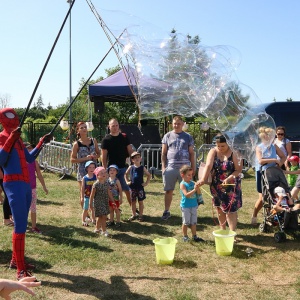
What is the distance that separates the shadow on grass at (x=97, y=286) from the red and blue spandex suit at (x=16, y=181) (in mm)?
480

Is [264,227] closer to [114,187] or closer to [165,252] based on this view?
[165,252]

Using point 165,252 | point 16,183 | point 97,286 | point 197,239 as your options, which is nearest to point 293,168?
point 197,239

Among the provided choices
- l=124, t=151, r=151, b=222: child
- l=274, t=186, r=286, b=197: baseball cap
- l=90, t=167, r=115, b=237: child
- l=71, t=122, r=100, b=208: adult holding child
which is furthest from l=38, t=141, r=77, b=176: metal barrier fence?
l=274, t=186, r=286, b=197: baseball cap

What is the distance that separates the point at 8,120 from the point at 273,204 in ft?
13.2

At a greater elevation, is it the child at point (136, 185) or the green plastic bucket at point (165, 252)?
the child at point (136, 185)

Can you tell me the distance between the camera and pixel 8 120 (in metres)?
4.55

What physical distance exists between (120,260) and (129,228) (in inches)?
67.1

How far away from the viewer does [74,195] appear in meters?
10.0

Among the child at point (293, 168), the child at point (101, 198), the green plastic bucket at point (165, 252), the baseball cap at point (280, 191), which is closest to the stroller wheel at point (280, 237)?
the baseball cap at point (280, 191)

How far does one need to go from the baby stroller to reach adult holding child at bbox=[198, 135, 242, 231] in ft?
1.97

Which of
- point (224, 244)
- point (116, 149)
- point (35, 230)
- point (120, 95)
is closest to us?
point (224, 244)

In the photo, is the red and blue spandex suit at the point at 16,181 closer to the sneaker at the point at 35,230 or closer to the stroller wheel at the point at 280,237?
the sneaker at the point at 35,230

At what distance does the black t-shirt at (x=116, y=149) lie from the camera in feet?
23.1

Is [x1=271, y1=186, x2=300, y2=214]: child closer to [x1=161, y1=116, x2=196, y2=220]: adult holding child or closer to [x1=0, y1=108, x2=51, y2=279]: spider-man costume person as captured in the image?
[x1=161, y1=116, x2=196, y2=220]: adult holding child
